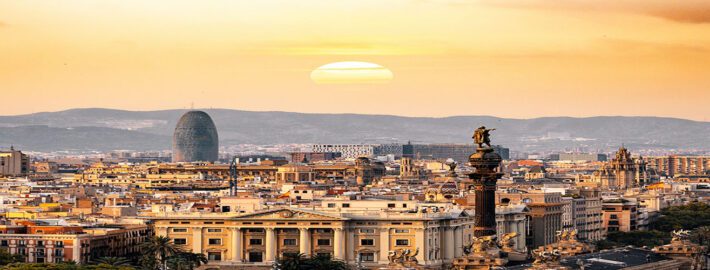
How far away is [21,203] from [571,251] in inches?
1821

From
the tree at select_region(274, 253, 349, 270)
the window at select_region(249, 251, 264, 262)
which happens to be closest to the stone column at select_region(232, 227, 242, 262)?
the window at select_region(249, 251, 264, 262)

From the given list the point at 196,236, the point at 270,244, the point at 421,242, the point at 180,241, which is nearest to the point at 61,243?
the point at 180,241

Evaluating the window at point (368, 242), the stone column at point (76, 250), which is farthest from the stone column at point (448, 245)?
the stone column at point (76, 250)

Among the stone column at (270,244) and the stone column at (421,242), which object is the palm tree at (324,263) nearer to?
the stone column at (421,242)

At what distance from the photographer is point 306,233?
95.4 metres

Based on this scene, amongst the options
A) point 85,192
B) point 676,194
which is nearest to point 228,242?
point 85,192

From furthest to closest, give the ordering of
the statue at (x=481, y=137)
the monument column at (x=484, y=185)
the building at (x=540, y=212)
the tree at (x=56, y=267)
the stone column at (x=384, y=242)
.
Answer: the building at (x=540, y=212), the stone column at (x=384, y=242), the statue at (x=481, y=137), the monument column at (x=484, y=185), the tree at (x=56, y=267)

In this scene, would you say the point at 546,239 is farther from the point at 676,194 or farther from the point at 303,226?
the point at 676,194

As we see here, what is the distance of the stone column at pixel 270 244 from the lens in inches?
3730

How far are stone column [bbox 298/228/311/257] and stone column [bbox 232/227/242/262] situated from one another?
8.13ft

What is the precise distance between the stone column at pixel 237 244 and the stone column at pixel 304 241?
248 cm

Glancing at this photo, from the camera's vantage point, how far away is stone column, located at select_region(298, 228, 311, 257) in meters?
94.8

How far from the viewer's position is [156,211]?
10050 centimetres

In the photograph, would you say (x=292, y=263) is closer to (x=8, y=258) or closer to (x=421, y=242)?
(x=8, y=258)
